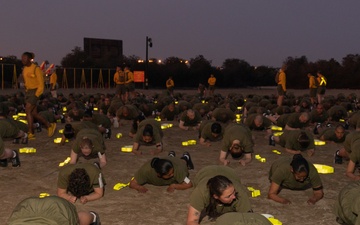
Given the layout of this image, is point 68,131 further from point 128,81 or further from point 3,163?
point 128,81

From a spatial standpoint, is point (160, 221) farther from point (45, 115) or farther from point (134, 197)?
point (45, 115)

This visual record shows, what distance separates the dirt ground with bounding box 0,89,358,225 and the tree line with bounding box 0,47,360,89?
192 ft

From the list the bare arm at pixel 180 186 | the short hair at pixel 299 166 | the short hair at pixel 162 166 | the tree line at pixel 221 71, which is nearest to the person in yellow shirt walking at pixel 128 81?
the bare arm at pixel 180 186

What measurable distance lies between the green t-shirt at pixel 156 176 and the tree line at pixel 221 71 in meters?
62.3

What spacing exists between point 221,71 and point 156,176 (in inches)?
3029

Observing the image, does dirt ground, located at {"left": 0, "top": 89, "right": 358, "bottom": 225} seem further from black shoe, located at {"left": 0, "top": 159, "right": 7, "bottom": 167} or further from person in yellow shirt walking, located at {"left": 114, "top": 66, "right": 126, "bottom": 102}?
person in yellow shirt walking, located at {"left": 114, "top": 66, "right": 126, "bottom": 102}

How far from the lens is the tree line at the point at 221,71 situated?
7412 cm

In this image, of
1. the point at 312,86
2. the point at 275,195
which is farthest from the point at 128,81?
the point at 275,195

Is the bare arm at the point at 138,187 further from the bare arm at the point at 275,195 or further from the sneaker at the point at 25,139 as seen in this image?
the sneaker at the point at 25,139

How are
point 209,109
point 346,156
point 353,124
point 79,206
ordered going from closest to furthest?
point 79,206
point 346,156
point 353,124
point 209,109

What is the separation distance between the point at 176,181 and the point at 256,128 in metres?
6.82

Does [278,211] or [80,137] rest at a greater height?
[80,137]

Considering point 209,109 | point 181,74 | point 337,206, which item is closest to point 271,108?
point 209,109

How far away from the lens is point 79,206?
768 centimetres
